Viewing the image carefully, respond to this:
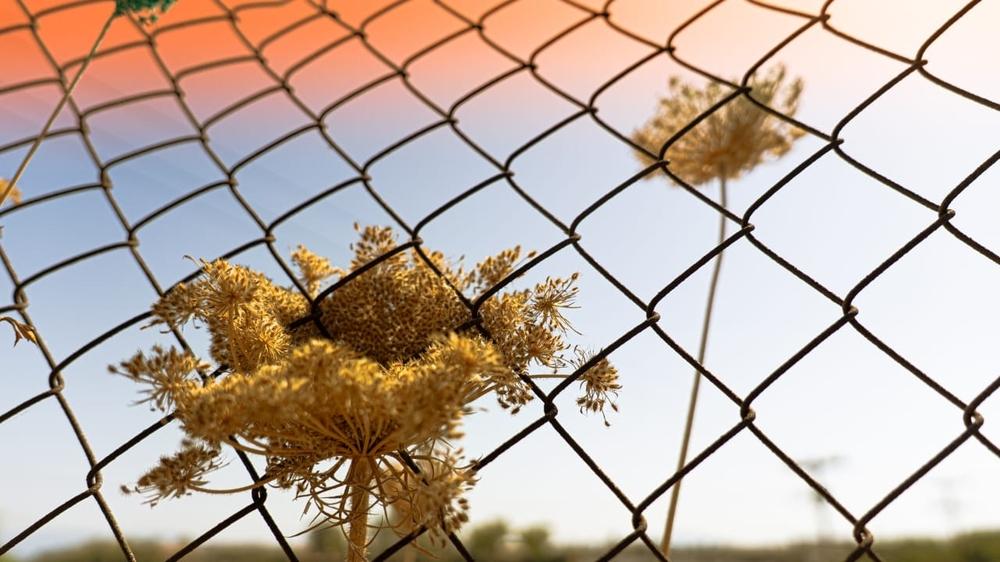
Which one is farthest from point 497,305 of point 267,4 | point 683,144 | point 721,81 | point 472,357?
point 267,4

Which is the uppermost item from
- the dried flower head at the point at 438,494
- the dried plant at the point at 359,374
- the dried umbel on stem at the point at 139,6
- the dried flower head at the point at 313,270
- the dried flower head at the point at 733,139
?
the dried umbel on stem at the point at 139,6

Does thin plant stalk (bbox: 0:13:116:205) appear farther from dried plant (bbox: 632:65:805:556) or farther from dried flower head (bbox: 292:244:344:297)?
dried plant (bbox: 632:65:805:556)

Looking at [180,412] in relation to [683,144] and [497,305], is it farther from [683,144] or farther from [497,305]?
[683,144]

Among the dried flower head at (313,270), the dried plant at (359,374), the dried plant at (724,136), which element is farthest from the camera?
the dried plant at (724,136)

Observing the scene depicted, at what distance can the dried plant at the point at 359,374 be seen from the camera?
0.56 meters

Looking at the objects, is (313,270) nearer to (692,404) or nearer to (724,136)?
(692,404)

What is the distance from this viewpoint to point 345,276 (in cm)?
79

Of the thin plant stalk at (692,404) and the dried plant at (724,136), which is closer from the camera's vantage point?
the thin plant stalk at (692,404)

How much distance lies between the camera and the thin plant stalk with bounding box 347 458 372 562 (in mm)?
645

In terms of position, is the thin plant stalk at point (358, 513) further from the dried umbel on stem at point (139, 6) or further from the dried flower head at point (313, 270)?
the dried umbel on stem at point (139, 6)

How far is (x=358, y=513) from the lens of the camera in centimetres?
65

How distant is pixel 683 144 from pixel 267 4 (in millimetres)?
770

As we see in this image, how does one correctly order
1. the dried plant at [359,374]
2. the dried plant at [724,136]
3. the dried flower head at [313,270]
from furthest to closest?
1. the dried plant at [724,136]
2. the dried flower head at [313,270]
3. the dried plant at [359,374]

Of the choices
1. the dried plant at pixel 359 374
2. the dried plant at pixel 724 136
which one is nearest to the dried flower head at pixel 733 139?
the dried plant at pixel 724 136
